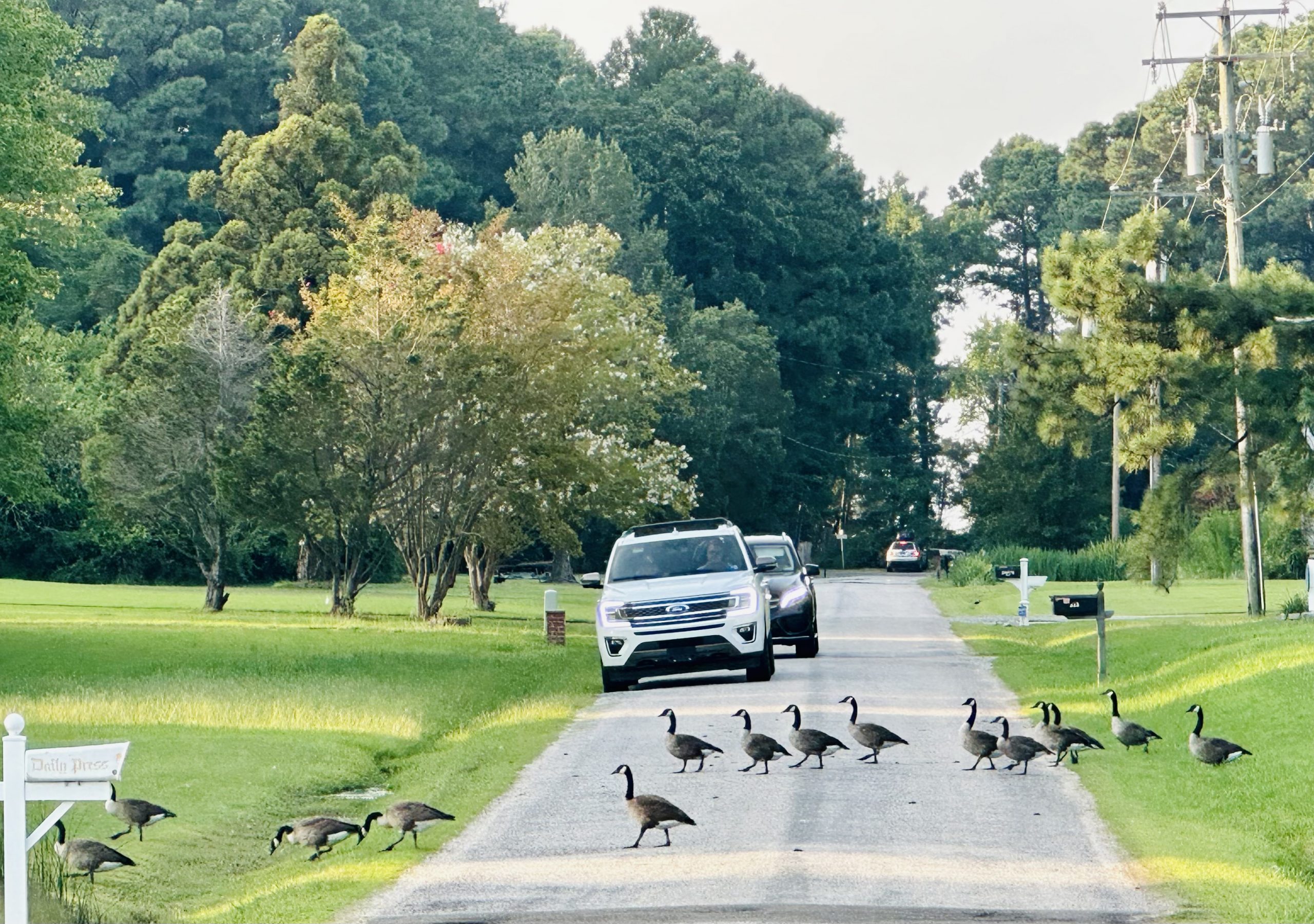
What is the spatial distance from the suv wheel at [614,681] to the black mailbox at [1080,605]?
566 centimetres

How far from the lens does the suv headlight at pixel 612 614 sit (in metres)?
25.2

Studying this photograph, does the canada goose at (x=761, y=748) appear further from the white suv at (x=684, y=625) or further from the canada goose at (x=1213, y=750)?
the white suv at (x=684, y=625)

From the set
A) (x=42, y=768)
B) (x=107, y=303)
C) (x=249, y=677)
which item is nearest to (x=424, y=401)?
(x=249, y=677)

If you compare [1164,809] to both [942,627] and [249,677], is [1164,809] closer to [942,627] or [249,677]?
[249,677]

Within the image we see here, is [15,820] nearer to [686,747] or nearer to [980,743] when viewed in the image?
[686,747]

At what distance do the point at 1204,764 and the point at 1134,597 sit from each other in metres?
40.7

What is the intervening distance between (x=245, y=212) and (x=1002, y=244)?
216ft

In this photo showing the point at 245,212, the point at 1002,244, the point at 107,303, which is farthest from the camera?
the point at 1002,244

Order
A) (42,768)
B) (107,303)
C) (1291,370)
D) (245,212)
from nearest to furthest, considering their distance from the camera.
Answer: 1. (42,768)
2. (1291,370)
3. (245,212)
4. (107,303)

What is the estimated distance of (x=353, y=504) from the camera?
43531 mm

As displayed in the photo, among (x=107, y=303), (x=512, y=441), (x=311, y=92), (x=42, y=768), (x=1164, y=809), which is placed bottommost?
(x=1164, y=809)

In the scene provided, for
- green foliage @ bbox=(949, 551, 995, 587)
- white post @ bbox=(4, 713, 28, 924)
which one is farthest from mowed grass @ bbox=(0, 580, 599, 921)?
green foliage @ bbox=(949, 551, 995, 587)

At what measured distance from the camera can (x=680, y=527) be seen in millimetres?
27672

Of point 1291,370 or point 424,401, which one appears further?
point 424,401
